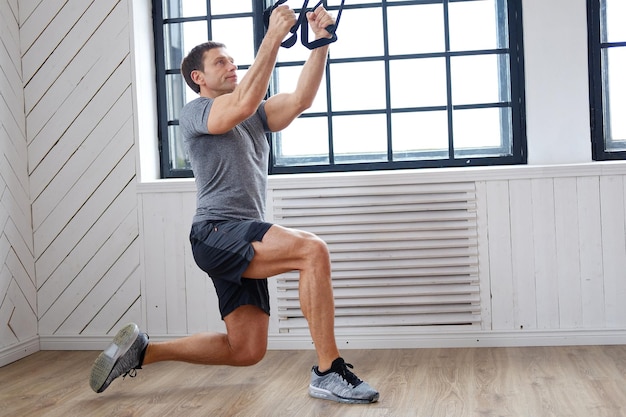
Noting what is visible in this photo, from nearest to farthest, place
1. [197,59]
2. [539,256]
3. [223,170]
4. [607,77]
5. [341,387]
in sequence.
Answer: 1. [341,387]
2. [223,170]
3. [197,59]
4. [539,256]
5. [607,77]

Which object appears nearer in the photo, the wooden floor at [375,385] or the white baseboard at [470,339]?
the wooden floor at [375,385]

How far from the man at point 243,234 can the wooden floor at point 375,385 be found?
0.12 m

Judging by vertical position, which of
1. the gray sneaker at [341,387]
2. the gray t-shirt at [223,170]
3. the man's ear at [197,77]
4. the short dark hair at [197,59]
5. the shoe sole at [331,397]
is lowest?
the shoe sole at [331,397]

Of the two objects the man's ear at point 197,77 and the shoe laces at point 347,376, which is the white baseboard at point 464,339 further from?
the man's ear at point 197,77

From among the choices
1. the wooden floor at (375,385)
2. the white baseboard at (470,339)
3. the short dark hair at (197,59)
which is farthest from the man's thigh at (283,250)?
the white baseboard at (470,339)

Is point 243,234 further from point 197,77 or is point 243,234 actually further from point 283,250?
point 197,77

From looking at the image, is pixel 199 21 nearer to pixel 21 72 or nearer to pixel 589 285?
pixel 21 72

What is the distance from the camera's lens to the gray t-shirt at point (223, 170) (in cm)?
309

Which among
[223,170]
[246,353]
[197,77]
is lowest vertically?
[246,353]

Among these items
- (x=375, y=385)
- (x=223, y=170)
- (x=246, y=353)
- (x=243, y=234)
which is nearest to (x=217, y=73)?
(x=223, y=170)

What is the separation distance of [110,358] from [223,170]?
83 cm

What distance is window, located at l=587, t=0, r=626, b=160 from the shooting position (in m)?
3.92

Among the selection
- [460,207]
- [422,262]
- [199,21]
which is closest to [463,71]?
[460,207]

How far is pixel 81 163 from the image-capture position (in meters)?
4.15
